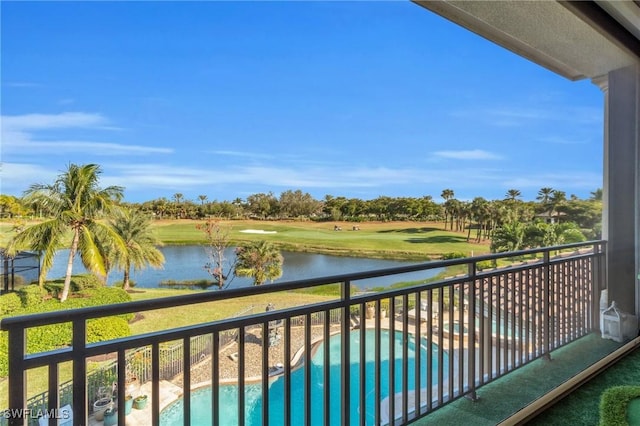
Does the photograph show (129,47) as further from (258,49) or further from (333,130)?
(333,130)

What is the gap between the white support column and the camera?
9.69ft

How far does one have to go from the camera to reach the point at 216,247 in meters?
3.57

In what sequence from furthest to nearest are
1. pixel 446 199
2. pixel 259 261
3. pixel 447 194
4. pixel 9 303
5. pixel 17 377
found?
pixel 447 194
pixel 446 199
pixel 259 261
pixel 9 303
pixel 17 377

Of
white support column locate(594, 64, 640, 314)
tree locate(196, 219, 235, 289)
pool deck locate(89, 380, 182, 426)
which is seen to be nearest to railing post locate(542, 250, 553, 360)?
white support column locate(594, 64, 640, 314)

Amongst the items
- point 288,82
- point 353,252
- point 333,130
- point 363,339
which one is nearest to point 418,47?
point 333,130

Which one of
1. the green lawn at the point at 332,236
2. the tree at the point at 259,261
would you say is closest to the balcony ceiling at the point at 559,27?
the green lawn at the point at 332,236

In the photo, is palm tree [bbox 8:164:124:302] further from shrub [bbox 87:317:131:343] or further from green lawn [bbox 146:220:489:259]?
shrub [bbox 87:317:131:343]

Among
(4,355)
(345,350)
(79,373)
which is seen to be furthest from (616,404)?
(4,355)

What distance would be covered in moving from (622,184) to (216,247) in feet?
12.4

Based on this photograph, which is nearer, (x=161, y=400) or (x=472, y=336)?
(x=161, y=400)

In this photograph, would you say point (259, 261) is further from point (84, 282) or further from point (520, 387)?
point (520, 387)

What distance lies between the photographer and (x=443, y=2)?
82.4 inches

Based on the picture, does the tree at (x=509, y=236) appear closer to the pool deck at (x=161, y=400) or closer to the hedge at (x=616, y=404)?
the hedge at (x=616, y=404)

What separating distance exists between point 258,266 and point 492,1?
3.02 metres
